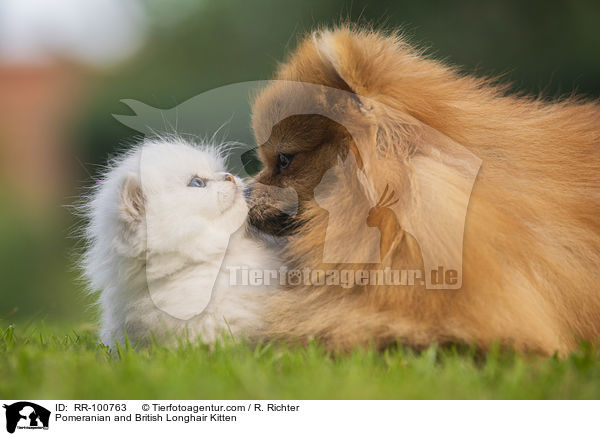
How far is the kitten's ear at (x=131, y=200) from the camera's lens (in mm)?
1878

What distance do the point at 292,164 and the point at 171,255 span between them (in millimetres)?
557

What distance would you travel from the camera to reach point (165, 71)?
4.79m

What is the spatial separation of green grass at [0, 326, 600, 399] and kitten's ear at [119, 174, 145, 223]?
0.44 metres

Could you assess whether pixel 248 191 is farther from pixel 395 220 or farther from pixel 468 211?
pixel 468 211

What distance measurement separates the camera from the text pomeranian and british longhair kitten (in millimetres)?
1710

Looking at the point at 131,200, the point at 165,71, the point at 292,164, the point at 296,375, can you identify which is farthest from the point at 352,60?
the point at 165,71

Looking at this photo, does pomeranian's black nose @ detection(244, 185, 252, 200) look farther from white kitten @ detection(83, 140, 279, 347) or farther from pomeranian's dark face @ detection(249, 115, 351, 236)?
white kitten @ detection(83, 140, 279, 347)

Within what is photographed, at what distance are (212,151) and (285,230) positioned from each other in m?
0.49

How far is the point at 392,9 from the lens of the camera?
175 inches
